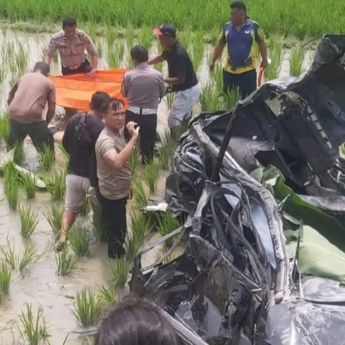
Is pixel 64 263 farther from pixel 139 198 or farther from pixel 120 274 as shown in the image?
pixel 139 198

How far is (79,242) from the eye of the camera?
5.85m

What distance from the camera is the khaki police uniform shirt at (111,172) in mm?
5457

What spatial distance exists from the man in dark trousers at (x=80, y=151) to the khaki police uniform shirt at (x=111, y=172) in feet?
0.66

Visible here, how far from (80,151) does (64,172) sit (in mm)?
1204

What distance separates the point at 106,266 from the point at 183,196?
74 centimetres

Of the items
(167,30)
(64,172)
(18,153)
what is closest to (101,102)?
(64,172)

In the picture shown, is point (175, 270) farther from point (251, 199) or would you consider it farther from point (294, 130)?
point (294, 130)

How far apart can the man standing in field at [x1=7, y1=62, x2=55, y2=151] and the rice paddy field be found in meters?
0.21

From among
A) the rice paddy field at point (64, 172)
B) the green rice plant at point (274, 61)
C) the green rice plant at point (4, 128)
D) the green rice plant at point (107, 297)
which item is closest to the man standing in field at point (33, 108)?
the rice paddy field at point (64, 172)

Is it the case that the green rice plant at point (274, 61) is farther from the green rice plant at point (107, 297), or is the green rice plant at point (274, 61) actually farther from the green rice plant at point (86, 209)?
the green rice plant at point (107, 297)

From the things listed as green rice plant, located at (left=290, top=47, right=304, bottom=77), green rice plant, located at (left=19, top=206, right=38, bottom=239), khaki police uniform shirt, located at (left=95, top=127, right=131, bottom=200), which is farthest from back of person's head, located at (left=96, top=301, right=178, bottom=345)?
green rice plant, located at (left=290, top=47, right=304, bottom=77)

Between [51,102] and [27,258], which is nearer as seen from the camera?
[27,258]

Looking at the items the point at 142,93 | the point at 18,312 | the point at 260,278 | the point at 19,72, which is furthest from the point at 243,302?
the point at 19,72

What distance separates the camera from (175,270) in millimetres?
4492
